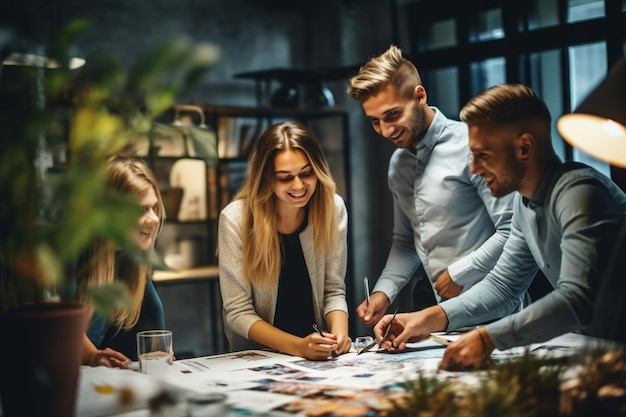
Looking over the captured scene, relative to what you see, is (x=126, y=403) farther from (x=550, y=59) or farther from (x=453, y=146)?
(x=550, y=59)

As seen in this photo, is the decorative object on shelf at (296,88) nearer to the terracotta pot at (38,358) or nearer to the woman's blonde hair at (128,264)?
the woman's blonde hair at (128,264)

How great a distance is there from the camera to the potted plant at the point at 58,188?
3.85ft

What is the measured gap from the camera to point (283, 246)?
2.63m

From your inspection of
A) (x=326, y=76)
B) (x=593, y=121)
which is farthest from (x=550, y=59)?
(x=593, y=121)

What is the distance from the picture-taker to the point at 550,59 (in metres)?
4.68

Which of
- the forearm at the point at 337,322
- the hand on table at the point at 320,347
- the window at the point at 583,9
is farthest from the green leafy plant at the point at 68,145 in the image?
the window at the point at 583,9

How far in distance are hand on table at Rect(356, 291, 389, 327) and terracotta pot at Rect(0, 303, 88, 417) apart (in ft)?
4.40

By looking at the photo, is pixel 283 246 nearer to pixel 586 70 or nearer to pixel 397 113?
pixel 397 113

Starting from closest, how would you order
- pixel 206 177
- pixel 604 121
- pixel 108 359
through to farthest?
pixel 604 121, pixel 108 359, pixel 206 177

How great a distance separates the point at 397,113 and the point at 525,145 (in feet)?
2.72

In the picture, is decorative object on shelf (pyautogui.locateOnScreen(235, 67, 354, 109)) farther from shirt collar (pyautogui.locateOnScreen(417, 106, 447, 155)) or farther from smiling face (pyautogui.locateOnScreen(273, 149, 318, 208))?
smiling face (pyautogui.locateOnScreen(273, 149, 318, 208))

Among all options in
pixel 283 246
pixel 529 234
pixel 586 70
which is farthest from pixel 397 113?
pixel 586 70

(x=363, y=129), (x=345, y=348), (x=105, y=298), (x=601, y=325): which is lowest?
(x=345, y=348)

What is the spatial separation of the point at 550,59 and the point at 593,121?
124 inches
